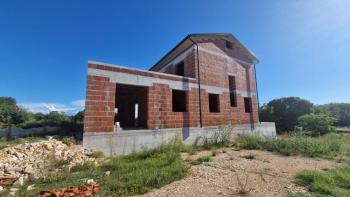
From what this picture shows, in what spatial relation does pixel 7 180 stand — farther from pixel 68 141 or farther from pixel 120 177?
pixel 120 177

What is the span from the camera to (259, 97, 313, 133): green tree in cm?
2831

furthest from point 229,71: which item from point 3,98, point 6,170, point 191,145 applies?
point 3,98

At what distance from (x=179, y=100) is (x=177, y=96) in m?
0.34

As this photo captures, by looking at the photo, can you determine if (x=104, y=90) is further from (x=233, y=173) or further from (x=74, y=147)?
(x=233, y=173)

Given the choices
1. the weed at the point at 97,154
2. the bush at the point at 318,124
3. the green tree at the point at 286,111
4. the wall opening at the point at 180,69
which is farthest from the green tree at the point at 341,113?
the weed at the point at 97,154

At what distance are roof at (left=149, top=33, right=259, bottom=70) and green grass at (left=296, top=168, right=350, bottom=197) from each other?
8837 millimetres

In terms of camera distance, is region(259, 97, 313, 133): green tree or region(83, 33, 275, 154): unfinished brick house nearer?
region(83, 33, 275, 154): unfinished brick house

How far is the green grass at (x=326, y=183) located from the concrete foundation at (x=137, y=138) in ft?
17.5

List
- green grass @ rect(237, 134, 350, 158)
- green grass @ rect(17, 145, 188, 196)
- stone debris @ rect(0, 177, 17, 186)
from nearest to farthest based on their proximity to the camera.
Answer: green grass @ rect(17, 145, 188, 196) < stone debris @ rect(0, 177, 17, 186) < green grass @ rect(237, 134, 350, 158)

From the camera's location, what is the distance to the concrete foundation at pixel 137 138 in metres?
6.96

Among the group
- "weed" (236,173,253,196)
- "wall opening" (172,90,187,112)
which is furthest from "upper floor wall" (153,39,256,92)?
"weed" (236,173,253,196)

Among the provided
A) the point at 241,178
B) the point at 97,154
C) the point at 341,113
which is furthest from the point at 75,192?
the point at 341,113

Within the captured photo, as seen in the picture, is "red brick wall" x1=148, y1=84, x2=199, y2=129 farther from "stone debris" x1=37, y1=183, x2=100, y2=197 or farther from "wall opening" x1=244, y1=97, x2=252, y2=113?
"wall opening" x1=244, y1=97, x2=252, y2=113

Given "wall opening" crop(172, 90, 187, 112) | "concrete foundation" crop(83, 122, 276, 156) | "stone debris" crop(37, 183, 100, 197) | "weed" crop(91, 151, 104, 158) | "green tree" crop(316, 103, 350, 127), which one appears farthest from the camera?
"green tree" crop(316, 103, 350, 127)
